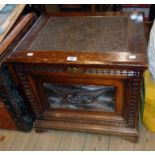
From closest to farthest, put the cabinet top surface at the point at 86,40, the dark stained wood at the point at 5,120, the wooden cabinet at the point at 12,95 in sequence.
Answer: the cabinet top surface at the point at 86,40
the wooden cabinet at the point at 12,95
the dark stained wood at the point at 5,120

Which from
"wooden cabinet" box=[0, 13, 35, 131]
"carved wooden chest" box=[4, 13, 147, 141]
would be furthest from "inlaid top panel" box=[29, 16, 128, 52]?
"wooden cabinet" box=[0, 13, 35, 131]

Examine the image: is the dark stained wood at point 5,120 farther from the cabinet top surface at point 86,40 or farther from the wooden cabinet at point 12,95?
the cabinet top surface at point 86,40

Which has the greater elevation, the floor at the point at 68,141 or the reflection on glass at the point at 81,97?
the reflection on glass at the point at 81,97

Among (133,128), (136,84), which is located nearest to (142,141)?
(133,128)

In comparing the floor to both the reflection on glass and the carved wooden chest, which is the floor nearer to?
the carved wooden chest

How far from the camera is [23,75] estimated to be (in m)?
1.05

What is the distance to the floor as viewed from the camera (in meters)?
1.25

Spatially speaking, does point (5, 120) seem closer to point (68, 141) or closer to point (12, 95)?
point (12, 95)

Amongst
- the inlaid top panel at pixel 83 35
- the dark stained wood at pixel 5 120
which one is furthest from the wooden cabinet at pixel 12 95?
the inlaid top panel at pixel 83 35

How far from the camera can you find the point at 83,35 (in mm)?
1072

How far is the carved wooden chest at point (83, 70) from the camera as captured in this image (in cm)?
92

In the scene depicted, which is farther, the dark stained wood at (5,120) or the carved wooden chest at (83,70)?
the dark stained wood at (5,120)

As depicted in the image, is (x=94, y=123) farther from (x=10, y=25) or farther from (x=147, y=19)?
(x=147, y=19)
